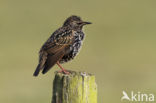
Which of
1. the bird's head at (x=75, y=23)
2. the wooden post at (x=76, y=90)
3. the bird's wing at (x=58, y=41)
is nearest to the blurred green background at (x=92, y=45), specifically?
the bird's head at (x=75, y=23)

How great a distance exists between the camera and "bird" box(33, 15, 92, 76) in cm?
1040

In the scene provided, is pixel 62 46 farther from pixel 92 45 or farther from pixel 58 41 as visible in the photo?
pixel 92 45

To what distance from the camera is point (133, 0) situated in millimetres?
39062

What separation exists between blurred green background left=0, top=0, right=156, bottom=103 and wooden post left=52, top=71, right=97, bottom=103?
28.7 ft

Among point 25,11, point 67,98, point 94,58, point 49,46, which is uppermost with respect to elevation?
point 25,11

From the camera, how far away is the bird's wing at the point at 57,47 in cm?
1037

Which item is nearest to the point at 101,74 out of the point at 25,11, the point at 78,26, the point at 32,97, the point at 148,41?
the point at 32,97

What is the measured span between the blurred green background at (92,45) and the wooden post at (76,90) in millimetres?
8754

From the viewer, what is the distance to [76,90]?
27.5 feet

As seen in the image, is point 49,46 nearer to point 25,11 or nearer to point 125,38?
point 125,38

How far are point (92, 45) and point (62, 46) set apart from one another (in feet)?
46.4

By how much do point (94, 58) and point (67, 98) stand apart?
47.6 feet

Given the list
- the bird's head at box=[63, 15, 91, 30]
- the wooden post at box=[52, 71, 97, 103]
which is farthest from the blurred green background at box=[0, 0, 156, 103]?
the wooden post at box=[52, 71, 97, 103]

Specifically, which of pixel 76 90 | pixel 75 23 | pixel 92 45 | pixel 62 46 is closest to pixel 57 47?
pixel 62 46
